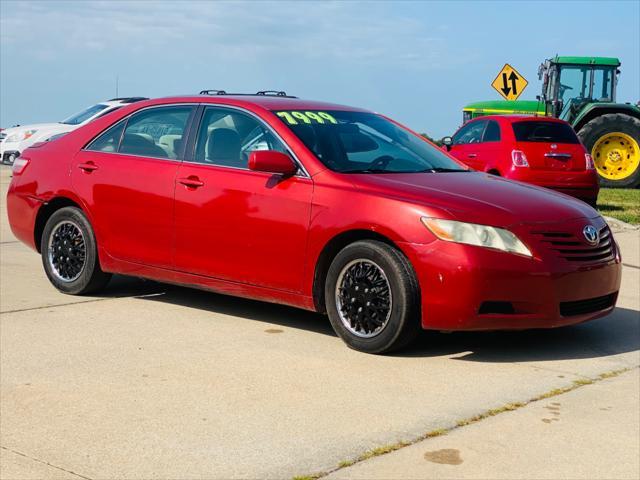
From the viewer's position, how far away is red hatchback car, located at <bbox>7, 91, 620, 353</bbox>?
6203mm

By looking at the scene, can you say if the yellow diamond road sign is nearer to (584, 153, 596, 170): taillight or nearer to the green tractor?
the green tractor

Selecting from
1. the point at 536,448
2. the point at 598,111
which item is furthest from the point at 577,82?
the point at 536,448

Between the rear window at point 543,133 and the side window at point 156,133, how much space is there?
31.6ft

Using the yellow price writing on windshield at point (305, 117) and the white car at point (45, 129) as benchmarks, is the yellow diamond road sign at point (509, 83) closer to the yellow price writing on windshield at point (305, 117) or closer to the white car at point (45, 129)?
the white car at point (45, 129)

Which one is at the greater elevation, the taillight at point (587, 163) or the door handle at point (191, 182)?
the taillight at point (587, 163)

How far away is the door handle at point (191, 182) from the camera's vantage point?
7.19m

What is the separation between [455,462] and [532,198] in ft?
8.58

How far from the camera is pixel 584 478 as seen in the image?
4.35 metres

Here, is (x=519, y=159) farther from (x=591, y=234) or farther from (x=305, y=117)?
(x=591, y=234)

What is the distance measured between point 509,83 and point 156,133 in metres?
19.2

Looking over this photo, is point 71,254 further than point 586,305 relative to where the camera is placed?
→ Yes

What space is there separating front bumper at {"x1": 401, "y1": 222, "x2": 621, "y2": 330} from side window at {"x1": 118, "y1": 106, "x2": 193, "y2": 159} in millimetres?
2107

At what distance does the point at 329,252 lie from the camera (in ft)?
21.7

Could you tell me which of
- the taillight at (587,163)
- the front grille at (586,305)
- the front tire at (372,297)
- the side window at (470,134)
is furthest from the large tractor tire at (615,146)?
the front tire at (372,297)
